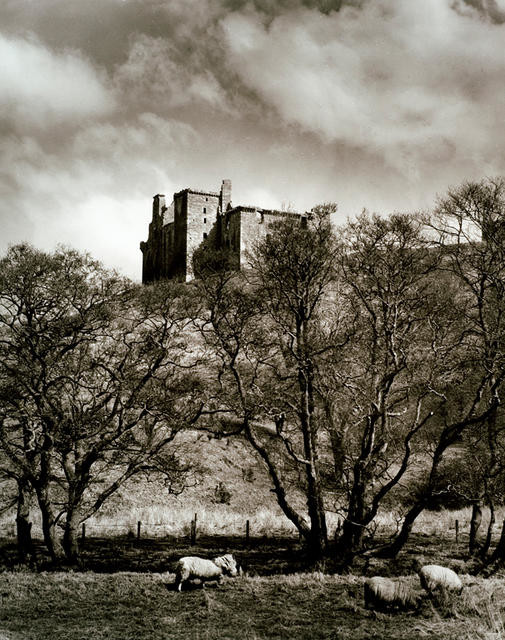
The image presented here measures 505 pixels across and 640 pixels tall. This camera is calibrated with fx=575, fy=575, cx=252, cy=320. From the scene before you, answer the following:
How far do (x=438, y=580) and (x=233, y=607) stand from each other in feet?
14.2

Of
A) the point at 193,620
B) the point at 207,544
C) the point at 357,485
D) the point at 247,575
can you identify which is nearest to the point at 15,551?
the point at 207,544

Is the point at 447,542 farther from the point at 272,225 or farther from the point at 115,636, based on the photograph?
the point at 115,636

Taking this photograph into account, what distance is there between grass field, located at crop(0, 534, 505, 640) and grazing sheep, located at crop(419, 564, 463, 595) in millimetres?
266

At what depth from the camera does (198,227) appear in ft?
238

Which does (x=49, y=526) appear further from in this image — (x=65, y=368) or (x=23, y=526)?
(x=65, y=368)

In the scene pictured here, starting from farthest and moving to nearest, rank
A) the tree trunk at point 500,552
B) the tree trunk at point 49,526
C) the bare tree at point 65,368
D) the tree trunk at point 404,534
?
the tree trunk at point 49,526
the bare tree at point 65,368
the tree trunk at point 404,534
the tree trunk at point 500,552

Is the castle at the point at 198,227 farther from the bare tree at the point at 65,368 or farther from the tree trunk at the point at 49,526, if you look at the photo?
the tree trunk at the point at 49,526

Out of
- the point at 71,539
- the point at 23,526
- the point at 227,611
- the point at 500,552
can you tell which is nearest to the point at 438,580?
the point at 227,611

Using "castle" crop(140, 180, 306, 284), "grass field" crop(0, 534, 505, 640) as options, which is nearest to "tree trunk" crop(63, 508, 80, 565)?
"grass field" crop(0, 534, 505, 640)

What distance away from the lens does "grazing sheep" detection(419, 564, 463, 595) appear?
11898 mm

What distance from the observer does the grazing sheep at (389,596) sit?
1146 cm

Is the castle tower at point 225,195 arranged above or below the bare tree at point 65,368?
above

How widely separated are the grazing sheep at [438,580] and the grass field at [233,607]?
266 mm

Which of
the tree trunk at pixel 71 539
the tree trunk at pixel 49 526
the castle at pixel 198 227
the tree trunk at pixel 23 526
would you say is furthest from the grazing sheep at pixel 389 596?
the castle at pixel 198 227
